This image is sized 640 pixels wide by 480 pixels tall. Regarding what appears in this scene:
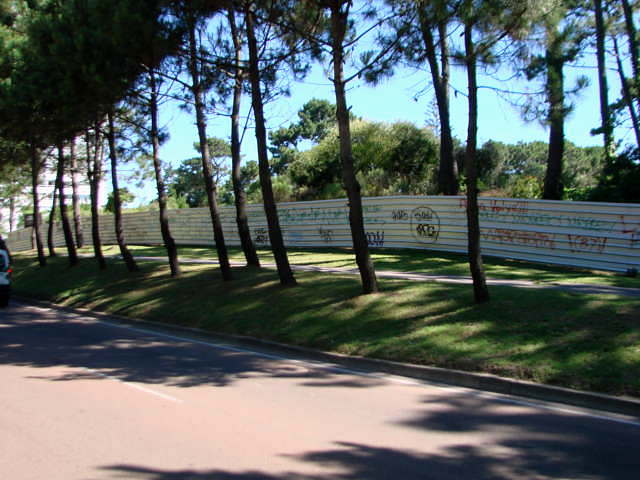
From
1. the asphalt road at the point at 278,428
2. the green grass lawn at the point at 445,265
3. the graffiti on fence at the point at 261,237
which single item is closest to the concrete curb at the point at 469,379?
the asphalt road at the point at 278,428

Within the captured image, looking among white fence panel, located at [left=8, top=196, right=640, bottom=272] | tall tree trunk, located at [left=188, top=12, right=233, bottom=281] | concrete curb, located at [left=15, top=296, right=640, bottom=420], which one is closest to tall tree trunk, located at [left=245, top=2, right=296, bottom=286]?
tall tree trunk, located at [left=188, top=12, right=233, bottom=281]

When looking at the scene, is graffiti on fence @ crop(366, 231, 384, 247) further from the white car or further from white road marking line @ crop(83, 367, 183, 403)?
white road marking line @ crop(83, 367, 183, 403)

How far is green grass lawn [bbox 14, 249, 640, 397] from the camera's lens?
25.2 ft

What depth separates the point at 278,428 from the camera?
609 centimetres

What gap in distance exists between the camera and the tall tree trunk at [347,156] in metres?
11.8

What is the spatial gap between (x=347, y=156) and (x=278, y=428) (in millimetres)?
6820

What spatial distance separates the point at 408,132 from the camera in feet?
105

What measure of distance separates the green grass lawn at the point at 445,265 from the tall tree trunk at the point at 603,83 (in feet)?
21.1

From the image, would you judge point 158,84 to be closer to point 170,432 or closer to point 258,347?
point 258,347

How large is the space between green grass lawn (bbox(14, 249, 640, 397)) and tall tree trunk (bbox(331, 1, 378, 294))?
544mm

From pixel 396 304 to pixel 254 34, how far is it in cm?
763

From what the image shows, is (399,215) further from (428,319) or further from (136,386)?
(136,386)

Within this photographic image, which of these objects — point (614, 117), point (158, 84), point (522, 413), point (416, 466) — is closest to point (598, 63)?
point (614, 117)


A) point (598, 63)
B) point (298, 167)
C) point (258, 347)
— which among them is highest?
point (598, 63)
